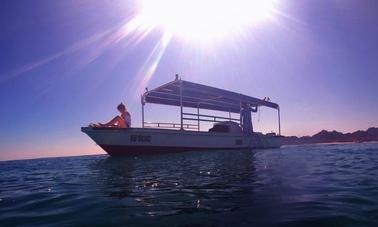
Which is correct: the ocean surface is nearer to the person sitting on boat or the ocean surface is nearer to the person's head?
the person sitting on boat

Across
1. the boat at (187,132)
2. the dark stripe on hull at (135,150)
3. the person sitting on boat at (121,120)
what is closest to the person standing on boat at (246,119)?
the boat at (187,132)

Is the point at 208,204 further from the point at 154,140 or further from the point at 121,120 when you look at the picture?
the point at 154,140

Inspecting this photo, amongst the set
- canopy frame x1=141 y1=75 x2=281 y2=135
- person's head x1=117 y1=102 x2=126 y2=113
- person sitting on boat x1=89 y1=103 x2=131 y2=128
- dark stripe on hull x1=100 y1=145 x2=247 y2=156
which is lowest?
dark stripe on hull x1=100 y1=145 x2=247 y2=156

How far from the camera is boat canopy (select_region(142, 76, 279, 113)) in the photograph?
68.1 feet

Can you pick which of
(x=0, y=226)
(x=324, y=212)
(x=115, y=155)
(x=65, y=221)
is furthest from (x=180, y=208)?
(x=115, y=155)

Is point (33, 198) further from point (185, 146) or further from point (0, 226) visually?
point (185, 146)

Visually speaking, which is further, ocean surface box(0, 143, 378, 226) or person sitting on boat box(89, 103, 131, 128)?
person sitting on boat box(89, 103, 131, 128)

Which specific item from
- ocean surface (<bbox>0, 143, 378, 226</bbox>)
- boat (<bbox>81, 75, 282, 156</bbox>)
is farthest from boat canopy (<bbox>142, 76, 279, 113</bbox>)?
ocean surface (<bbox>0, 143, 378, 226</bbox>)

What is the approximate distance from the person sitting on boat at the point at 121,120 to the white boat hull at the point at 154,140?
408 mm

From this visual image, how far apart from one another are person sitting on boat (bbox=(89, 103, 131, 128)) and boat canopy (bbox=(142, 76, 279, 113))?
3852 mm

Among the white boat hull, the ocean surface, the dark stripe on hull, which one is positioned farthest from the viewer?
the dark stripe on hull

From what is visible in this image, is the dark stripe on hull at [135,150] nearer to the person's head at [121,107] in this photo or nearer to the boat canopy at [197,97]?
the person's head at [121,107]

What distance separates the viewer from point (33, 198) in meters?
5.10

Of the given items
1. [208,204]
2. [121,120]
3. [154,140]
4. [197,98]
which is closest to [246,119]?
[197,98]
